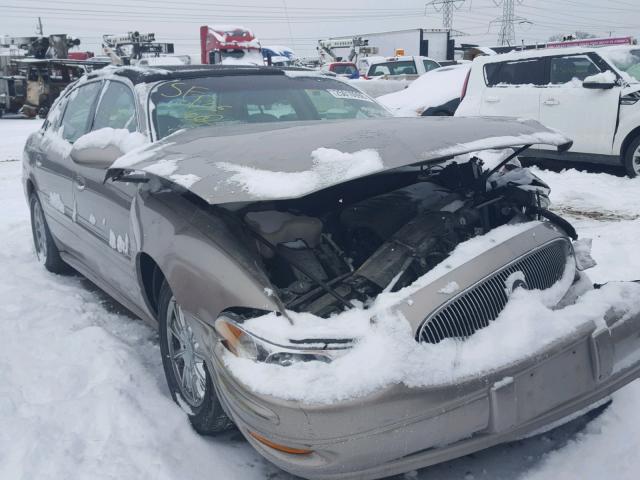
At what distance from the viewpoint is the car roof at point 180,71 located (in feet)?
12.8

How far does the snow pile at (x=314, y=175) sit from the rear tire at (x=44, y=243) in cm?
321

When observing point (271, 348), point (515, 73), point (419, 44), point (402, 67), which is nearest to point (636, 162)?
point (515, 73)

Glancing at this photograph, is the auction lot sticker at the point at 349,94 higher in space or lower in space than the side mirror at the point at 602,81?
higher

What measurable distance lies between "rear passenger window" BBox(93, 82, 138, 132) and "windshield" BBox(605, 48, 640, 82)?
6.79 meters

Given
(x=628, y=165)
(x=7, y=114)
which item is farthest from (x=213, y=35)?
(x=628, y=165)

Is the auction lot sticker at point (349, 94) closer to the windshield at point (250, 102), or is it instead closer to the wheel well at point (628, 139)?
the windshield at point (250, 102)

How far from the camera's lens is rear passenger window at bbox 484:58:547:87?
9031mm

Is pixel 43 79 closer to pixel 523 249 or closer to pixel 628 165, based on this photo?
pixel 628 165

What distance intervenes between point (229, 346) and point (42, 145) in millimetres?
3431

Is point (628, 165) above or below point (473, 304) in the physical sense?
below

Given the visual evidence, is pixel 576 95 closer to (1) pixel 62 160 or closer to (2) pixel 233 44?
(1) pixel 62 160

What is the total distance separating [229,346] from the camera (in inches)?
90.0

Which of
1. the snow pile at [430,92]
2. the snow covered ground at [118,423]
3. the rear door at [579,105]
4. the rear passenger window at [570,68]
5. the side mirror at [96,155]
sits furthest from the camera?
the snow pile at [430,92]

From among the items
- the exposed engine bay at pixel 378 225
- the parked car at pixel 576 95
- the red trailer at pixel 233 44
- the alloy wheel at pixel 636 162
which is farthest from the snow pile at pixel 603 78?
the red trailer at pixel 233 44
